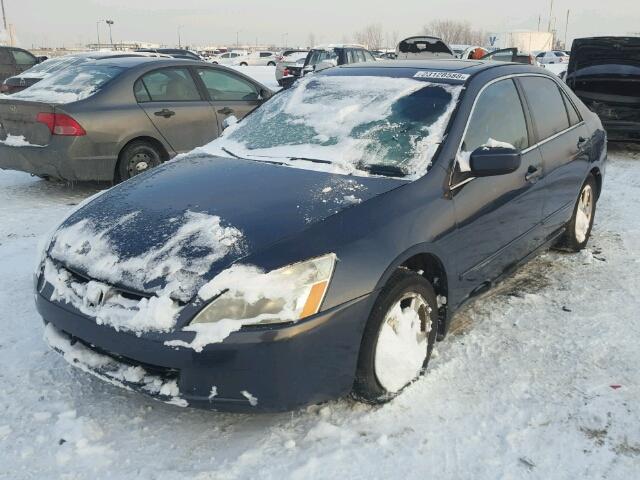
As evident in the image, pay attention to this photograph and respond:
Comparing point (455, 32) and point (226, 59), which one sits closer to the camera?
point (226, 59)

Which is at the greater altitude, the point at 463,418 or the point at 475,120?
the point at 475,120

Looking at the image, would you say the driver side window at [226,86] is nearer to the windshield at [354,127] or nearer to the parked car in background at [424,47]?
the windshield at [354,127]

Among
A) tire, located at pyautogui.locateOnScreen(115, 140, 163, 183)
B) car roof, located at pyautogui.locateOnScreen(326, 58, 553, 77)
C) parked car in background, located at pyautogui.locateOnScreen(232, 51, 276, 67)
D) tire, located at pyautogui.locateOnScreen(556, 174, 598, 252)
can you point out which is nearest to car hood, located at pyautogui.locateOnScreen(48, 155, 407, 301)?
car roof, located at pyautogui.locateOnScreen(326, 58, 553, 77)

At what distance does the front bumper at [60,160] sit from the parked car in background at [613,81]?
7041 mm

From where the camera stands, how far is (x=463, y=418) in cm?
275

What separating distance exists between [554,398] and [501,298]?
127cm

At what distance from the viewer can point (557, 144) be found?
426cm

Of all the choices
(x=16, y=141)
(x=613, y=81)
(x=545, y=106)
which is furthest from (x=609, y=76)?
(x=16, y=141)

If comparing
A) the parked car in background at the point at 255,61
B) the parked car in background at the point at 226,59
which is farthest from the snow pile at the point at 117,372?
the parked car in background at the point at 255,61

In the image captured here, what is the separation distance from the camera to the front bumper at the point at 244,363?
2324mm

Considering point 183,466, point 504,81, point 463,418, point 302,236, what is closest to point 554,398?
point 463,418

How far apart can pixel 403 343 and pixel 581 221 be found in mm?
2827

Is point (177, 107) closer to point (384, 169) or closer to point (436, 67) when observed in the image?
point (436, 67)

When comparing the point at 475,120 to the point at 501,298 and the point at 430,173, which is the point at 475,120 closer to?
the point at 430,173
